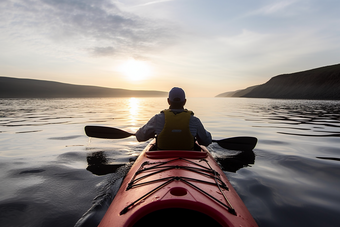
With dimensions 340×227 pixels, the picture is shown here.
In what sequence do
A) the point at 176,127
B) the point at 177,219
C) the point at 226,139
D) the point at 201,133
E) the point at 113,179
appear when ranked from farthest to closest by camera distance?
the point at 226,139 < the point at 113,179 < the point at 201,133 < the point at 176,127 < the point at 177,219

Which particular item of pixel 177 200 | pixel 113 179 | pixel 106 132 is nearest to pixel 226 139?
pixel 113 179

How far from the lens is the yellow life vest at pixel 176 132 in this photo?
3.48 metres

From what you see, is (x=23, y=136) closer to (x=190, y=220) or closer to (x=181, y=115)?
(x=181, y=115)

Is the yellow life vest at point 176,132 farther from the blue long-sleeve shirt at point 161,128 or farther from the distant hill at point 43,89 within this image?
Result: the distant hill at point 43,89

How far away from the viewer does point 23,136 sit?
8.51 meters

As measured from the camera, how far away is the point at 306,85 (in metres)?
127

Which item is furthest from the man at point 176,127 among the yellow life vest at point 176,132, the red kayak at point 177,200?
the red kayak at point 177,200

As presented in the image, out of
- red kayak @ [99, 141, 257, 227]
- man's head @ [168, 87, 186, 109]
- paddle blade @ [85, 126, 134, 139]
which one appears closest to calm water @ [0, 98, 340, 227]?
paddle blade @ [85, 126, 134, 139]

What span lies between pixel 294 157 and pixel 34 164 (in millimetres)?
7493

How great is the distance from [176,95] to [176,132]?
2.43 ft

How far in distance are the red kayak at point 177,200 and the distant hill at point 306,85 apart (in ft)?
403

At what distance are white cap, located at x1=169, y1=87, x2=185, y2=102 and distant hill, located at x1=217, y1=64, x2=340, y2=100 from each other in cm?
12182

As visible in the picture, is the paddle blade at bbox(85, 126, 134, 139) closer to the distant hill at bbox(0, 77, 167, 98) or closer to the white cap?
the white cap

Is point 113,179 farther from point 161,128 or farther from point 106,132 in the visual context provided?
point 106,132
